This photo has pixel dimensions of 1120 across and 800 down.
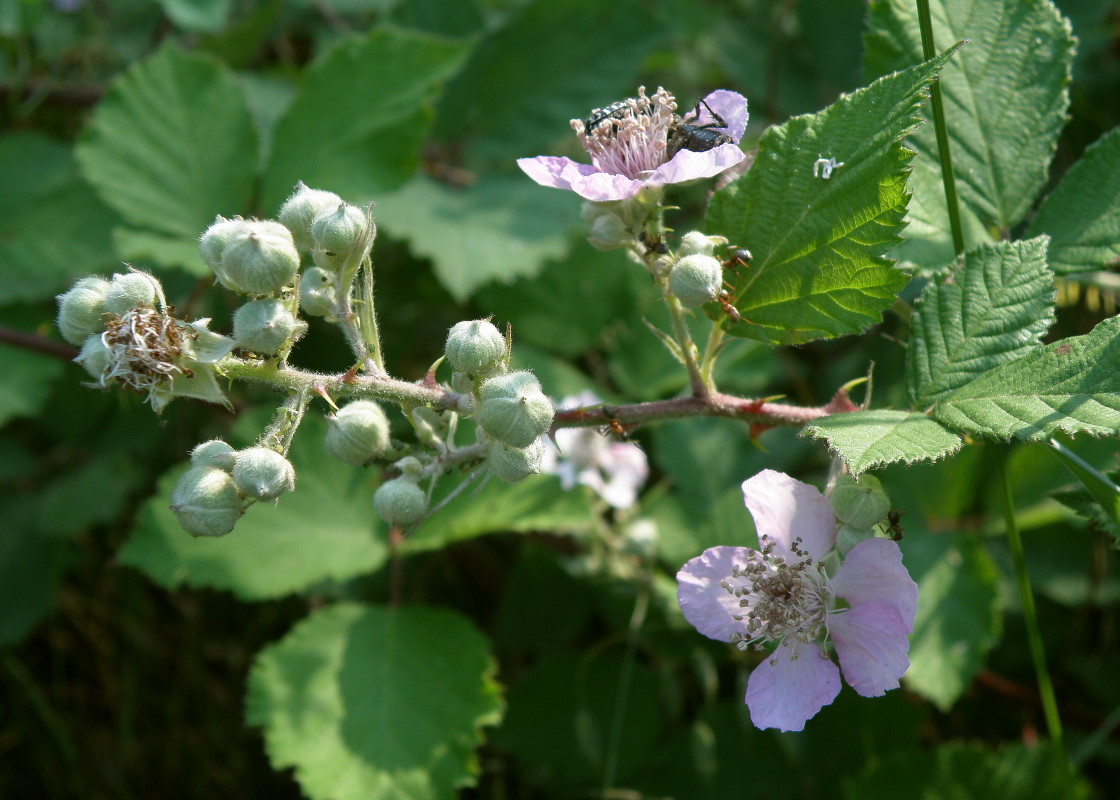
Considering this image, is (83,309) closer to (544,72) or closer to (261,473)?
(261,473)

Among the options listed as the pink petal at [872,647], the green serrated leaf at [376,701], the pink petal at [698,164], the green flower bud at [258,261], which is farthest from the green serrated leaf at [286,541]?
the pink petal at [698,164]

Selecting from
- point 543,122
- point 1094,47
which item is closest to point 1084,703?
point 1094,47

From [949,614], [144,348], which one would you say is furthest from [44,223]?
[949,614]

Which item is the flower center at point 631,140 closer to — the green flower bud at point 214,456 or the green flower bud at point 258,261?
the green flower bud at point 258,261

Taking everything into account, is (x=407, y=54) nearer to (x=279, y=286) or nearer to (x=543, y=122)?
(x=543, y=122)

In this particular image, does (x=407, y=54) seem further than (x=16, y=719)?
No
